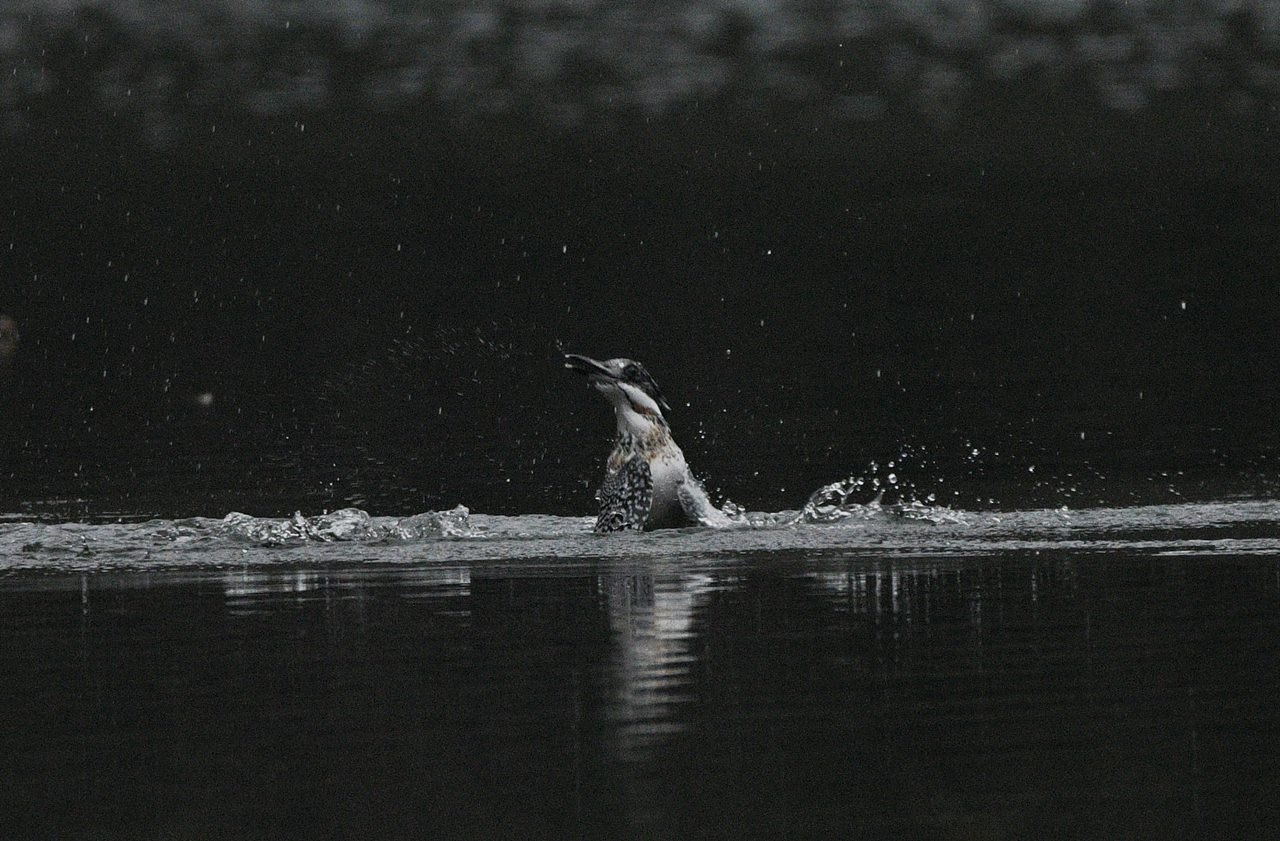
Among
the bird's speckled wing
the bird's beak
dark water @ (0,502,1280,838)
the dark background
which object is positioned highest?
the dark background

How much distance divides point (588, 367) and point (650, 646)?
637 centimetres

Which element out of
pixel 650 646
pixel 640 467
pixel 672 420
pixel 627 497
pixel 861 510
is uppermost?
pixel 672 420

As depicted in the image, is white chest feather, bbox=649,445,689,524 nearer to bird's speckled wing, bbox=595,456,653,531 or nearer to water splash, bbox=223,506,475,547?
bird's speckled wing, bbox=595,456,653,531

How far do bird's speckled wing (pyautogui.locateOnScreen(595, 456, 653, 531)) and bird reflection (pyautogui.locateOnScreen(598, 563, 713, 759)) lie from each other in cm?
227

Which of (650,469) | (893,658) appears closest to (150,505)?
(650,469)

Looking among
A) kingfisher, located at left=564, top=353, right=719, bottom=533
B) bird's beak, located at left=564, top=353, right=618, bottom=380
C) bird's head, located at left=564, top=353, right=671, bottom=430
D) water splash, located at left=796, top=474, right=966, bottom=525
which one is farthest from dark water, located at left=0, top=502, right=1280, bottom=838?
bird's head, located at left=564, top=353, right=671, bottom=430

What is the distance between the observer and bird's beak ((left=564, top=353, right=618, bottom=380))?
54.6ft

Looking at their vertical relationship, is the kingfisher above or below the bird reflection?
above

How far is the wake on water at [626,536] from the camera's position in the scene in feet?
48.0

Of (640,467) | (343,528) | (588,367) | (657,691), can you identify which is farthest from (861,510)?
(657,691)

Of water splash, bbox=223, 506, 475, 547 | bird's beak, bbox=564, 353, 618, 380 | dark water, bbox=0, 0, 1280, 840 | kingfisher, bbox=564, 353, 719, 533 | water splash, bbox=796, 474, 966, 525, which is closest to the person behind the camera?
dark water, bbox=0, 0, 1280, 840

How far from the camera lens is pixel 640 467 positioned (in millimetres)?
16641

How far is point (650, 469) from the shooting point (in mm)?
16672

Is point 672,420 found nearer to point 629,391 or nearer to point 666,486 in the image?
point 629,391
